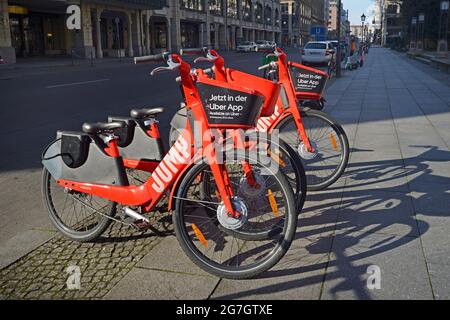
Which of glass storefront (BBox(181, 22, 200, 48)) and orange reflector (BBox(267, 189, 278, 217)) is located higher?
glass storefront (BBox(181, 22, 200, 48))

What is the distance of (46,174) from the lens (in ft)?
12.4

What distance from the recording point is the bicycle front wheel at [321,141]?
478 cm

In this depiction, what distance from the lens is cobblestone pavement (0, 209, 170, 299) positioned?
9.58 feet

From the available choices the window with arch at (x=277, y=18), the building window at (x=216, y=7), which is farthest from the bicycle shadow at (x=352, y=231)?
the window with arch at (x=277, y=18)

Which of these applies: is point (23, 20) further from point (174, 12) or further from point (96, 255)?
point (96, 255)

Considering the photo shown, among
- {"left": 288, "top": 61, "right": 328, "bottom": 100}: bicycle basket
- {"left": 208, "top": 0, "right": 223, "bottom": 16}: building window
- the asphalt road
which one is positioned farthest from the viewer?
{"left": 208, "top": 0, "right": 223, "bottom": 16}: building window

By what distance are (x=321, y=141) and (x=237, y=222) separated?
7.74 feet

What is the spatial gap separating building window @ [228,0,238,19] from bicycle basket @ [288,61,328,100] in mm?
66071

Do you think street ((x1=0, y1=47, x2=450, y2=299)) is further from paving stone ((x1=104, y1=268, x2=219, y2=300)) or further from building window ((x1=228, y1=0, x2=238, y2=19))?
building window ((x1=228, y1=0, x2=238, y2=19))

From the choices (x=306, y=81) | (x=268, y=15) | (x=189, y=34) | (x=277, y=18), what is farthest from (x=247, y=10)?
(x=306, y=81)

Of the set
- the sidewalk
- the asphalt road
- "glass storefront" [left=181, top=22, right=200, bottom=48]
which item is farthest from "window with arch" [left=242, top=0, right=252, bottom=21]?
the sidewalk

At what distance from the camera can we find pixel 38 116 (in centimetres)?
941
